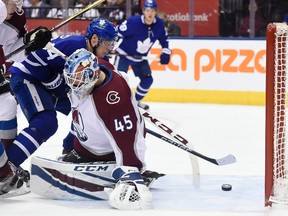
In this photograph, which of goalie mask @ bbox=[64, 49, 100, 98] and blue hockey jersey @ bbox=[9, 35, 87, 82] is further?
blue hockey jersey @ bbox=[9, 35, 87, 82]

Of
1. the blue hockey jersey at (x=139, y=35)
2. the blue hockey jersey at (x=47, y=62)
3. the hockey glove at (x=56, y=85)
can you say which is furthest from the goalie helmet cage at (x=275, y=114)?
the blue hockey jersey at (x=139, y=35)

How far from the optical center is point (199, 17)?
7891 millimetres

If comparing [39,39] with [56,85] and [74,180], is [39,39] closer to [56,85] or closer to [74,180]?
[56,85]

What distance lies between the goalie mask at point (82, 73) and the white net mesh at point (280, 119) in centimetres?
74

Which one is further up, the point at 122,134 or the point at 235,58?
the point at 122,134

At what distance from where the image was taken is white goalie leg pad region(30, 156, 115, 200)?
3576 millimetres

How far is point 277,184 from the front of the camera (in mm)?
3482

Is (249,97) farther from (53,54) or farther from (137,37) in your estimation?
(53,54)

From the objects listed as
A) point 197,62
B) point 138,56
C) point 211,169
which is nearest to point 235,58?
point 197,62

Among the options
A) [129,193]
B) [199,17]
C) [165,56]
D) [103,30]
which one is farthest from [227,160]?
[199,17]

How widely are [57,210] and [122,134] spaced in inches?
15.8

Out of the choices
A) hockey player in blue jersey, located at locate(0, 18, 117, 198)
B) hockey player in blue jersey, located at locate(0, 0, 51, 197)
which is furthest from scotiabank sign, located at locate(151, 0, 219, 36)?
hockey player in blue jersey, located at locate(0, 0, 51, 197)

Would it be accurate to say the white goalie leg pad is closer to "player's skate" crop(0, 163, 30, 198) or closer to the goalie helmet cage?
"player's skate" crop(0, 163, 30, 198)

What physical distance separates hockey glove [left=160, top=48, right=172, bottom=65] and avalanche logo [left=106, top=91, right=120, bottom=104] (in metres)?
3.69
